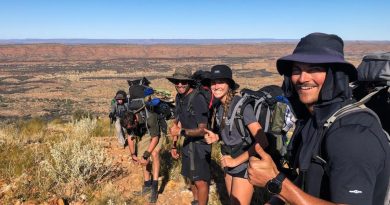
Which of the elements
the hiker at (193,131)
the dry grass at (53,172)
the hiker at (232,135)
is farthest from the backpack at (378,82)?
the dry grass at (53,172)

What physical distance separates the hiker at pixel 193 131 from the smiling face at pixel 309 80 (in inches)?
92.9

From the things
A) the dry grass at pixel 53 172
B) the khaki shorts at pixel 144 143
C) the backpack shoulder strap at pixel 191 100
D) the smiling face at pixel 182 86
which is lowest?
the dry grass at pixel 53 172

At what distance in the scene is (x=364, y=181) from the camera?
3.88ft

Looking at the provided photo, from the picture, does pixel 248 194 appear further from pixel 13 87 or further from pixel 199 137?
pixel 13 87

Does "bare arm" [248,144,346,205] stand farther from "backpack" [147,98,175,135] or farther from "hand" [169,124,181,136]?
"backpack" [147,98,175,135]

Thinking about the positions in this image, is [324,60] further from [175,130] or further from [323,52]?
[175,130]

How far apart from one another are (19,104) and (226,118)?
25.2 metres

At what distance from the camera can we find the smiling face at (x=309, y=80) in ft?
4.83

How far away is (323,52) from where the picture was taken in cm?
142

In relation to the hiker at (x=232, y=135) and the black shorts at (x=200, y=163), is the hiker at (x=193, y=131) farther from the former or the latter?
the hiker at (x=232, y=135)

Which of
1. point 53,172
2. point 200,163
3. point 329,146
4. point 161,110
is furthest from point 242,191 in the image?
point 53,172

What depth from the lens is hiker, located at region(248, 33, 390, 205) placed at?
3.91 feet

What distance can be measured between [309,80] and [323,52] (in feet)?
0.43

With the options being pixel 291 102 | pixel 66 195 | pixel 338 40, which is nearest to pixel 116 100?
pixel 66 195
